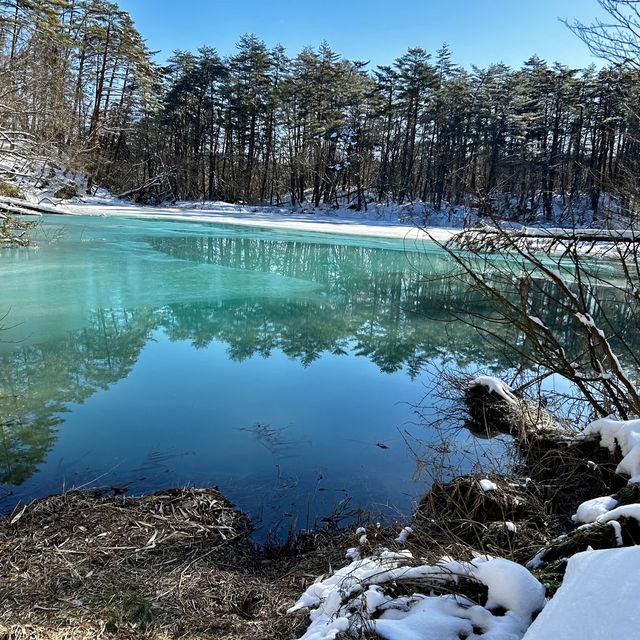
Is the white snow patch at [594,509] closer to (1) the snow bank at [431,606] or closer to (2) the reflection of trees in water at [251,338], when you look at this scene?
(1) the snow bank at [431,606]

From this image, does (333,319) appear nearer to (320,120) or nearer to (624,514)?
(624,514)

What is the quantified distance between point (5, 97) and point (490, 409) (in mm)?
9758

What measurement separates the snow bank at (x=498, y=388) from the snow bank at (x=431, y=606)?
162 inches

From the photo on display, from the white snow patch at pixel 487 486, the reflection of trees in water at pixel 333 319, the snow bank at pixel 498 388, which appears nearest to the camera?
the white snow patch at pixel 487 486

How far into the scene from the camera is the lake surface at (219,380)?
468 centimetres

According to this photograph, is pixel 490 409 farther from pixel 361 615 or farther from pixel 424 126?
pixel 424 126

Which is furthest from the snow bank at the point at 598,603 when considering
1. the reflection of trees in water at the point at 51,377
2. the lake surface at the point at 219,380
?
the reflection of trees in water at the point at 51,377

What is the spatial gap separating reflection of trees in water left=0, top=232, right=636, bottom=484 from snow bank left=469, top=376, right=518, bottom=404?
1.13 meters

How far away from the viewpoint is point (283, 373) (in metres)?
7.62

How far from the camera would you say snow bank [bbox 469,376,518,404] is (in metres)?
6.05

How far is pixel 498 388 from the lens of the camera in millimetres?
6191

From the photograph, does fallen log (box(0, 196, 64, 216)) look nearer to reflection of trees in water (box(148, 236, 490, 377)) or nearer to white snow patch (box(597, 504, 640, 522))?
reflection of trees in water (box(148, 236, 490, 377))

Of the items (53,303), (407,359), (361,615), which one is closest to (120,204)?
(53,303)

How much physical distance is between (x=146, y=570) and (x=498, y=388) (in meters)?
4.52
